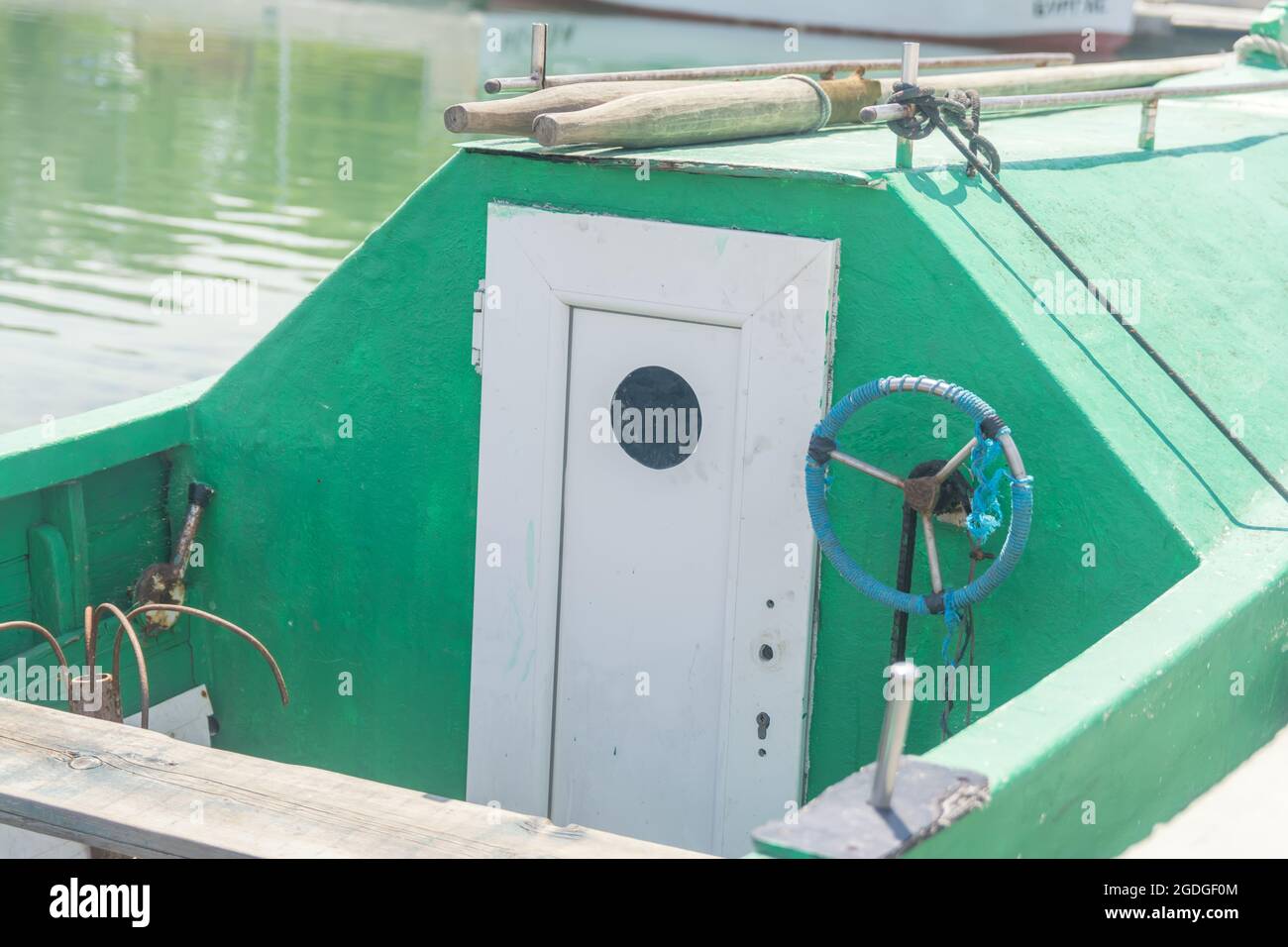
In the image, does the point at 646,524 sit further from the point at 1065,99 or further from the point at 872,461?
the point at 1065,99

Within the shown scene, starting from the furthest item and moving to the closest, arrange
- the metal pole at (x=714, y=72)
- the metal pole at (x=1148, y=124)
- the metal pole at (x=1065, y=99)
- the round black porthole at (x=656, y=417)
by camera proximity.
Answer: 1. the metal pole at (x=1148, y=124)
2. the metal pole at (x=714, y=72)
3. the round black porthole at (x=656, y=417)
4. the metal pole at (x=1065, y=99)

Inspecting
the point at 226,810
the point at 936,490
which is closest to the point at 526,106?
the point at 936,490

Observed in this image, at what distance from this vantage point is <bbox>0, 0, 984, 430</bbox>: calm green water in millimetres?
12945

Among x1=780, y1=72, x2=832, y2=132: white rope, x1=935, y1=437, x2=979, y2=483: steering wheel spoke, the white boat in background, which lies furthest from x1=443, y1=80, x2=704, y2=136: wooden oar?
the white boat in background

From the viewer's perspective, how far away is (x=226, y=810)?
3.08 m

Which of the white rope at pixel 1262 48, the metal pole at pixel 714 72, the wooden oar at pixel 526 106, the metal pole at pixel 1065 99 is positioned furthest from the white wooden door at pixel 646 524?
the white rope at pixel 1262 48

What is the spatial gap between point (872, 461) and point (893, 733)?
5.97ft

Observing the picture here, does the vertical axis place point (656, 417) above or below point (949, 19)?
below

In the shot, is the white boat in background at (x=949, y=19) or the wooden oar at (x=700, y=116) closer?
the wooden oar at (x=700, y=116)

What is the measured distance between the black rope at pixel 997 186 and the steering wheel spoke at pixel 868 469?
760 mm

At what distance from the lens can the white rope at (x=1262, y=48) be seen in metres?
9.02

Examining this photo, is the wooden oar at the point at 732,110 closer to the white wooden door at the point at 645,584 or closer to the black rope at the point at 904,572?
the white wooden door at the point at 645,584

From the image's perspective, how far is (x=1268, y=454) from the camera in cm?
489

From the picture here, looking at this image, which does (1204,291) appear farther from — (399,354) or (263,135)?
(263,135)
